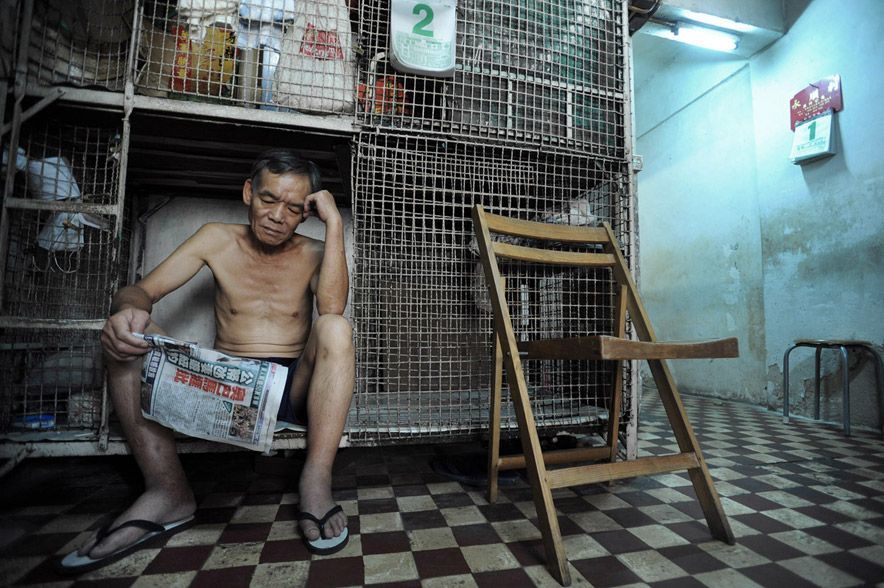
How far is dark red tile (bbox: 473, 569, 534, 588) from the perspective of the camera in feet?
3.77

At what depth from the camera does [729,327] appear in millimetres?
4723

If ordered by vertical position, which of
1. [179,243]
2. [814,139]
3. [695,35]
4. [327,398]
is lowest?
[327,398]

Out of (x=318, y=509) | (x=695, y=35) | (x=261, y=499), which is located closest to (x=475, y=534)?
(x=318, y=509)

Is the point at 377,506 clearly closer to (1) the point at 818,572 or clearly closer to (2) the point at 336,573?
(2) the point at 336,573

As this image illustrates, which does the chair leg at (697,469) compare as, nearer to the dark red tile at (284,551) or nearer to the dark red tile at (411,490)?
the dark red tile at (411,490)

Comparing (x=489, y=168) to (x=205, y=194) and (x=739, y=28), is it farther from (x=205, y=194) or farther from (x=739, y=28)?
(x=739, y=28)

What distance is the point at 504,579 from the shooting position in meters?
1.18

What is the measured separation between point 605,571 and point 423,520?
2.14 ft

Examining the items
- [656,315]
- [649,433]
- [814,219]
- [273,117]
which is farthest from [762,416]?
[273,117]

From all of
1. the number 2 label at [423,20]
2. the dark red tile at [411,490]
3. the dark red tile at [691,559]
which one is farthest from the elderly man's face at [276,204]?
the dark red tile at [691,559]

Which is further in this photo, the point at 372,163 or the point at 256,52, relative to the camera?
the point at 372,163

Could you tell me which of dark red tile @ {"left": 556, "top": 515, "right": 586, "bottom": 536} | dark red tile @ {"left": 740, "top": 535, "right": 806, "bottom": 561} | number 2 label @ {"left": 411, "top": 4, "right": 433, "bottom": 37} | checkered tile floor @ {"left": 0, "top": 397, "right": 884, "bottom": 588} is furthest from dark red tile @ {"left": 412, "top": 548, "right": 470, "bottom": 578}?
number 2 label @ {"left": 411, "top": 4, "right": 433, "bottom": 37}

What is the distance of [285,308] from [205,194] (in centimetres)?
151

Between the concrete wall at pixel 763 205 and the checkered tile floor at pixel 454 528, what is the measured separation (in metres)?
1.92
